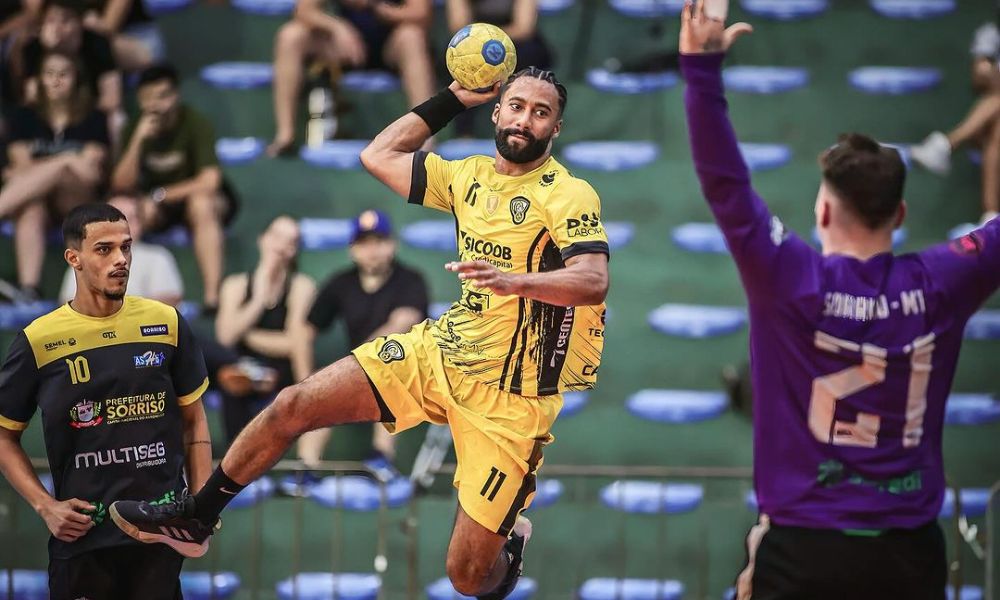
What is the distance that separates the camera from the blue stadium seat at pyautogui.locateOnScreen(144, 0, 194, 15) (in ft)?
35.2

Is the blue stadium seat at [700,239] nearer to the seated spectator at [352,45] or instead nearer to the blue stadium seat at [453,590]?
the seated spectator at [352,45]

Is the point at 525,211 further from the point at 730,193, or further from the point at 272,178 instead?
the point at 272,178

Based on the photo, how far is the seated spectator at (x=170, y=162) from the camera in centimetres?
960

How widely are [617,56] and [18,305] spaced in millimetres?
5033

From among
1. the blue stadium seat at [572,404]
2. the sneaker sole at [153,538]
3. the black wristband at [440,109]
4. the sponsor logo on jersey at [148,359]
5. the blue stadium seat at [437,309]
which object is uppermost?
the black wristband at [440,109]

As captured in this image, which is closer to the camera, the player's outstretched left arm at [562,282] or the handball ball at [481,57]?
the player's outstretched left arm at [562,282]

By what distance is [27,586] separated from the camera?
8133 mm

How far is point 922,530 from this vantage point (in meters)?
3.47

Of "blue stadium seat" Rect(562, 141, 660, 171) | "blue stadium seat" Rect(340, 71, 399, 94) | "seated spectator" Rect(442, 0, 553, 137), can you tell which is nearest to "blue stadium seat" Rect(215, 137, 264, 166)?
"blue stadium seat" Rect(340, 71, 399, 94)

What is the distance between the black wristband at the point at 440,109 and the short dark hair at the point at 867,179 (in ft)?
7.74

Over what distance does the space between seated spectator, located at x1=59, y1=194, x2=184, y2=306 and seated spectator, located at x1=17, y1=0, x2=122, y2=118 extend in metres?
1.17

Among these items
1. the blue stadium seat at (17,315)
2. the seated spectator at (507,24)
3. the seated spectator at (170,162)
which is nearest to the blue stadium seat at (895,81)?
the seated spectator at (507,24)

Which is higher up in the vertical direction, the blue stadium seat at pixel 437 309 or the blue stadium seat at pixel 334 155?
the blue stadium seat at pixel 334 155

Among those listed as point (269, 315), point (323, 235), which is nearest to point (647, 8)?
point (323, 235)
